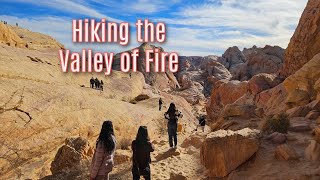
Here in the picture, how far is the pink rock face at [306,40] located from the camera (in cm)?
2311

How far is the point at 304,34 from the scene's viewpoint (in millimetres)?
24094

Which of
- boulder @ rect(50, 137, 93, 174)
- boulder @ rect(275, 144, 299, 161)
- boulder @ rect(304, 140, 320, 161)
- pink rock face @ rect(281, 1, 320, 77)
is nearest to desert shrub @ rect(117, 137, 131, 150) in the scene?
boulder @ rect(50, 137, 93, 174)

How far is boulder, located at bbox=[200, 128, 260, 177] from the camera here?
8562mm

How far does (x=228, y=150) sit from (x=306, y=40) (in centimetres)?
1887

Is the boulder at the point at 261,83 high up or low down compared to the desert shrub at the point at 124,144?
up

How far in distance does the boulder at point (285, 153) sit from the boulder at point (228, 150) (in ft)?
1.97

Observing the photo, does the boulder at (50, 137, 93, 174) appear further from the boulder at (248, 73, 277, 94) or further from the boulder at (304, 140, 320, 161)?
the boulder at (248, 73, 277, 94)

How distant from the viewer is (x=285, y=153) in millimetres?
8188

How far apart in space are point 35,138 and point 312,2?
23774 millimetres

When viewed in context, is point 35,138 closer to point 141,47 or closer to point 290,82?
point 290,82

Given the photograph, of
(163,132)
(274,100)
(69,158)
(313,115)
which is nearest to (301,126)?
(313,115)

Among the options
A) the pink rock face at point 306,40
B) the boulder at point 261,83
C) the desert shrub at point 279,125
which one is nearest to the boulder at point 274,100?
the pink rock face at point 306,40

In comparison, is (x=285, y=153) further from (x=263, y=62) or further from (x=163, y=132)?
(x=263, y=62)

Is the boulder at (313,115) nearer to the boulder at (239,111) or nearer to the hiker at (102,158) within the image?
the boulder at (239,111)
